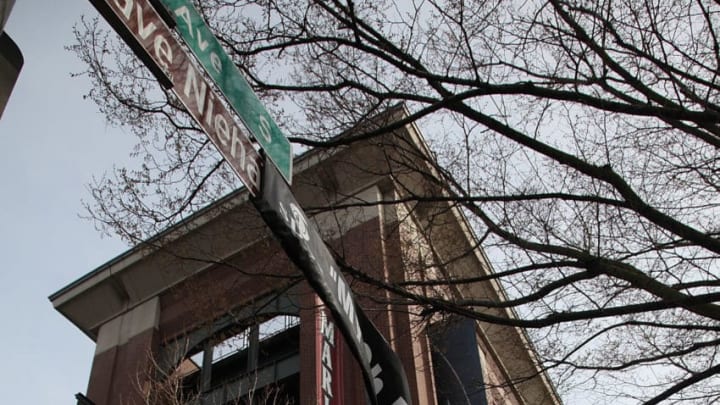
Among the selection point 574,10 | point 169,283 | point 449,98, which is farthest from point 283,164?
point 169,283

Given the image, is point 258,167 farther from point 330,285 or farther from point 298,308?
point 298,308

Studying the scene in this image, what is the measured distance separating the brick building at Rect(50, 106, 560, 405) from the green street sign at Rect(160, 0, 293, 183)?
5.06 meters

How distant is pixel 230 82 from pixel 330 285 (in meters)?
1.14

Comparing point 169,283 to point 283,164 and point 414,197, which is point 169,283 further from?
point 283,164

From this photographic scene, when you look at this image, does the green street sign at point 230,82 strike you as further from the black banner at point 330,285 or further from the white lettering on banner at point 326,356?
the white lettering on banner at point 326,356

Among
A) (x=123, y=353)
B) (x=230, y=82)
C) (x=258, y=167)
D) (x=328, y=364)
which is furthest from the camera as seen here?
(x=123, y=353)

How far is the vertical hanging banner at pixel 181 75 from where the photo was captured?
9.52 ft

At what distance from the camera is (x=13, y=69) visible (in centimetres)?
220

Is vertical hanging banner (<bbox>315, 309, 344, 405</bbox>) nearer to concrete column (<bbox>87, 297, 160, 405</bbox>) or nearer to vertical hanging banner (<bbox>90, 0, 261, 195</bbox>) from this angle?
concrete column (<bbox>87, 297, 160, 405</bbox>)

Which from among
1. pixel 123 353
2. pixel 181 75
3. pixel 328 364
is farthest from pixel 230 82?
pixel 123 353

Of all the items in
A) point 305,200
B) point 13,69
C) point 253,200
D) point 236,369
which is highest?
point 305,200

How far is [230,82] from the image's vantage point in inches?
144

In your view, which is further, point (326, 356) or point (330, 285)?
point (326, 356)

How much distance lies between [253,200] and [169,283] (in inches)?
769
